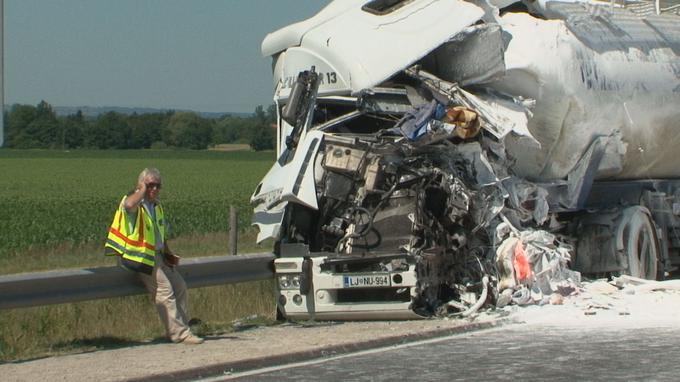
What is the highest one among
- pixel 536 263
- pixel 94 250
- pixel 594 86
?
pixel 594 86

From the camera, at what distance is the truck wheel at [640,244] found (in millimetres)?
15480

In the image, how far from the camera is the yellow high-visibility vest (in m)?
11.1

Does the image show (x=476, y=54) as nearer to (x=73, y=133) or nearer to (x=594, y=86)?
(x=594, y=86)

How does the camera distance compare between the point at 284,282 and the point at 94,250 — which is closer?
the point at 284,282

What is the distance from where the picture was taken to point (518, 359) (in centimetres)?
1015

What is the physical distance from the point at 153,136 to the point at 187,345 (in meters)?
119

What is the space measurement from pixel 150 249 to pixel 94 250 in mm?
13654

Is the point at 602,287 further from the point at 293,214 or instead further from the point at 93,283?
the point at 93,283

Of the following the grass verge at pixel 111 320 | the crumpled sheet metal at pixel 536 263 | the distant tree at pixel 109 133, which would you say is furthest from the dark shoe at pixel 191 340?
the distant tree at pixel 109 133

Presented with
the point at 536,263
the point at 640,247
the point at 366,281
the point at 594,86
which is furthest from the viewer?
the point at 640,247

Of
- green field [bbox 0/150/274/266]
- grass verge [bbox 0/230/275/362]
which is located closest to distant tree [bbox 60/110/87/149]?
green field [bbox 0/150/274/266]

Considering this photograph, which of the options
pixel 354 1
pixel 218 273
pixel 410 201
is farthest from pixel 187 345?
pixel 354 1

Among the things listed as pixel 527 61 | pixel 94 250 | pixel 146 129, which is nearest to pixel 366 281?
pixel 527 61

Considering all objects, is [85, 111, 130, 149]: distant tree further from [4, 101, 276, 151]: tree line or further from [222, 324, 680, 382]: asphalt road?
[222, 324, 680, 382]: asphalt road
